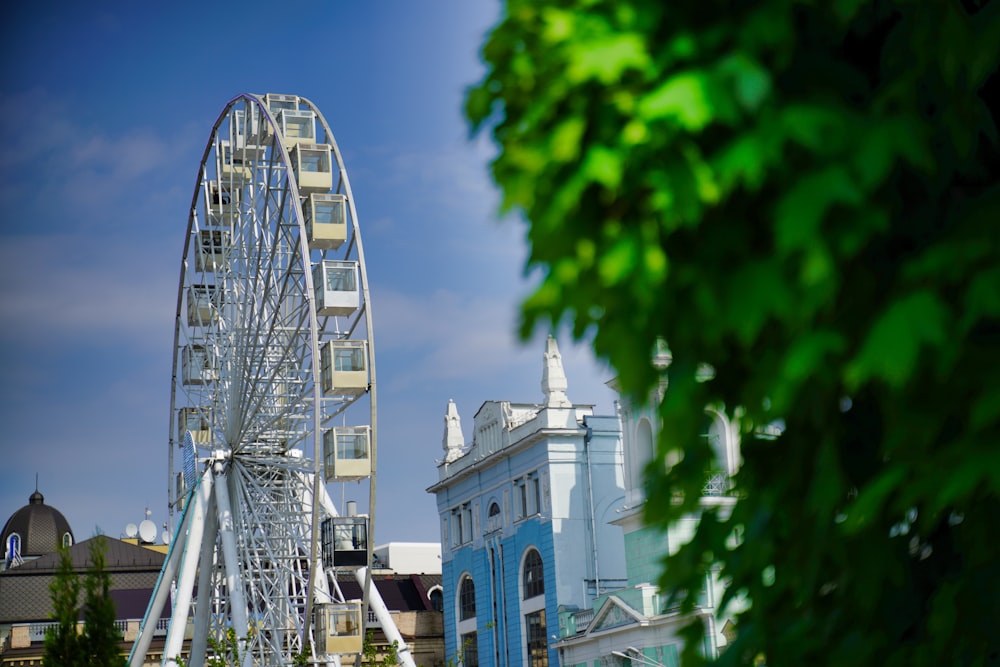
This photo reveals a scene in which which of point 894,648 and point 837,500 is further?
point 894,648

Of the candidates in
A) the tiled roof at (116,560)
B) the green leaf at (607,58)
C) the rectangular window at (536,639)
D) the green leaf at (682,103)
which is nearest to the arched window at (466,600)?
the rectangular window at (536,639)

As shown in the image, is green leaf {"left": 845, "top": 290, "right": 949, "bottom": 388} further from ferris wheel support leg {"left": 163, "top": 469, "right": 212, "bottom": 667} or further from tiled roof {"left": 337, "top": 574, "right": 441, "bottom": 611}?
tiled roof {"left": 337, "top": 574, "right": 441, "bottom": 611}

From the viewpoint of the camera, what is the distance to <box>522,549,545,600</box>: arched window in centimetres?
5937

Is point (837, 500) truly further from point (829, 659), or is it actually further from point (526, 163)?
point (526, 163)

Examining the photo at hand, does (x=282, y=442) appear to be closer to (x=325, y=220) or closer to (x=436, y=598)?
(x=325, y=220)

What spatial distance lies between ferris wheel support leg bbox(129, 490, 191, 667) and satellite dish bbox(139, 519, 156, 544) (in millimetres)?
55347

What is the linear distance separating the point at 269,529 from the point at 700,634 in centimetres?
Answer: 3098

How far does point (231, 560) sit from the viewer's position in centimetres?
3362

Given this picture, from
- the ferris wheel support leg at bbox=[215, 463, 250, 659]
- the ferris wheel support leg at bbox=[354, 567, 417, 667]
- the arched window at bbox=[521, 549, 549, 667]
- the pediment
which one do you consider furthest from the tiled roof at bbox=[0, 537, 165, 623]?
the ferris wheel support leg at bbox=[215, 463, 250, 659]

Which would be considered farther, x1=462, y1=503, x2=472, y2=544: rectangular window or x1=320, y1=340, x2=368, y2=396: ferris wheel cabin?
x1=462, y1=503, x2=472, y2=544: rectangular window

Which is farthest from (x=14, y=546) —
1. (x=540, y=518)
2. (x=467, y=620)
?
(x=540, y=518)

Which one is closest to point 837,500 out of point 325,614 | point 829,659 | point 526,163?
point 829,659

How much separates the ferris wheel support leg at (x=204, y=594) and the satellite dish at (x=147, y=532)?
56484 millimetres

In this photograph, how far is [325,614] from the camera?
32.5 metres
